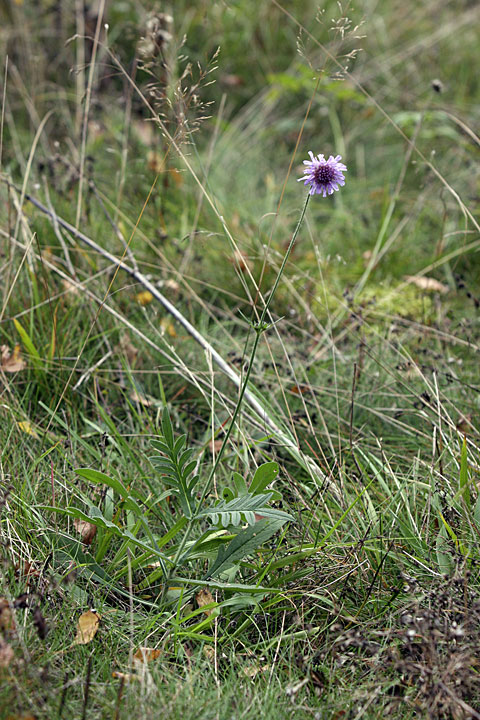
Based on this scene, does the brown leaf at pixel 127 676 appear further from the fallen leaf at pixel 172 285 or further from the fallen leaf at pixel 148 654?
the fallen leaf at pixel 172 285

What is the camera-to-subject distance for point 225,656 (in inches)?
54.4

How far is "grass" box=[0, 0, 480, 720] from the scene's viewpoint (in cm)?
132

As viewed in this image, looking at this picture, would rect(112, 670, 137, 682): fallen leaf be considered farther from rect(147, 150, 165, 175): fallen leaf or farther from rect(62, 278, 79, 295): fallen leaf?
rect(147, 150, 165, 175): fallen leaf

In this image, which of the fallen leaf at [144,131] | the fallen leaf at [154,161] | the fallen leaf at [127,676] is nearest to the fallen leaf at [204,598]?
the fallen leaf at [127,676]

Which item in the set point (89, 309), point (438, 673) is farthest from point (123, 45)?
point (438, 673)

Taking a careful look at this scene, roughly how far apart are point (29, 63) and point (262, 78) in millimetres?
1712

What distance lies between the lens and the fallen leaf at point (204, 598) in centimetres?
154

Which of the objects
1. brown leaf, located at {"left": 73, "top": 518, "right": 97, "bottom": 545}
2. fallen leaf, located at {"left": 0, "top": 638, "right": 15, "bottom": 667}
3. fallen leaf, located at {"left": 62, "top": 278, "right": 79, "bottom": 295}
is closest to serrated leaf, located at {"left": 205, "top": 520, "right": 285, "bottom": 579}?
brown leaf, located at {"left": 73, "top": 518, "right": 97, "bottom": 545}

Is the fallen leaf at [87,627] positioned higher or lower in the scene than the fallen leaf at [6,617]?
lower

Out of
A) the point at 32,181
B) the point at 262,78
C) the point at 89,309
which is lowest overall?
the point at 89,309

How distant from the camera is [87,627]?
138 centimetres

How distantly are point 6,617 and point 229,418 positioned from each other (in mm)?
896

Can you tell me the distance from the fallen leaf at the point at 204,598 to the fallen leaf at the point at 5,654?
1.65ft

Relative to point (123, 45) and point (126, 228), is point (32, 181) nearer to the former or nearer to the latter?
point (126, 228)
